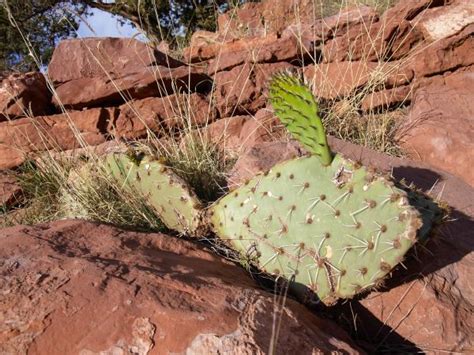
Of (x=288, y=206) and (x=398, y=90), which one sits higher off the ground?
(x=288, y=206)

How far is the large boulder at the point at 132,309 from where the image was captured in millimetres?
1266

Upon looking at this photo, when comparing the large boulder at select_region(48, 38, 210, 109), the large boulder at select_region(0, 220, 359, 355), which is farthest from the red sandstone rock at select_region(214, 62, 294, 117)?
the large boulder at select_region(0, 220, 359, 355)

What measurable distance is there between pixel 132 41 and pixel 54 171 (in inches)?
64.0

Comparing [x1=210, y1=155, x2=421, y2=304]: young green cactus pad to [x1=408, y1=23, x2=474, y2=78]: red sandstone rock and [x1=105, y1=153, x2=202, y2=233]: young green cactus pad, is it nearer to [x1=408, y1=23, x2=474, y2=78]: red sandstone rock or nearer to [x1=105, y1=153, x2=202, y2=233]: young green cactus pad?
[x1=105, y1=153, x2=202, y2=233]: young green cactus pad

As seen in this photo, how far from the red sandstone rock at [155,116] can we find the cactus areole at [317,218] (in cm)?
205

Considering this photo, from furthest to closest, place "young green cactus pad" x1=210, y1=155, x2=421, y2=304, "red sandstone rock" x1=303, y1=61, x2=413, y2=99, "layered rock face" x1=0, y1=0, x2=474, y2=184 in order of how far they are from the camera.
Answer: "layered rock face" x1=0, y1=0, x2=474, y2=184 < "red sandstone rock" x1=303, y1=61, x2=413, y2=99 < "young green cactus pad" x1=210, y1=155, x2=421, y2=304

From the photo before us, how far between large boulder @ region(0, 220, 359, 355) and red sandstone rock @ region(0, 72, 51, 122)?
2.70 m

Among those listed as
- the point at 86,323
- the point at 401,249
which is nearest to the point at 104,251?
the point at 86,323

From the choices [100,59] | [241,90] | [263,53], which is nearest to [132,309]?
[241,90]

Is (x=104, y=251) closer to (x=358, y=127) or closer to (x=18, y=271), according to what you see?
(x=18, y=271)

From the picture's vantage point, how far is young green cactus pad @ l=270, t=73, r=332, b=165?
1.81 metres

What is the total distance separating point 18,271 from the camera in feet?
5.04

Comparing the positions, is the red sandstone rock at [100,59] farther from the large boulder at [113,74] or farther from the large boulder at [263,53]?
the large boulder at [263,53]

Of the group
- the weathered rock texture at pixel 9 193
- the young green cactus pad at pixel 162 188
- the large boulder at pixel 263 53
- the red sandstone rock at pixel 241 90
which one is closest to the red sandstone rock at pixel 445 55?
the large boulder at pixel 263 53
